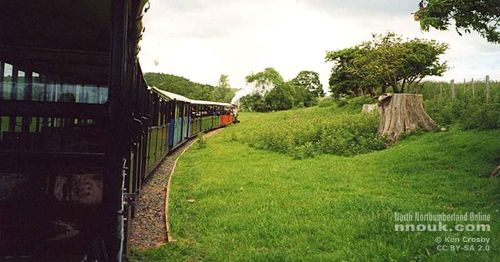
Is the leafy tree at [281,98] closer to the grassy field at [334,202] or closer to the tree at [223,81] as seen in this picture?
the tree at [223,81]

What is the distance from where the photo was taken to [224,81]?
101 meters

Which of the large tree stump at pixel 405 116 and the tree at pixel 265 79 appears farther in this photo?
the tree at pixel 265 79

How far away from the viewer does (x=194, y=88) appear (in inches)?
3548

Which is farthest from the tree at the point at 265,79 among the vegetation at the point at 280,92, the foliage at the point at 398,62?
the foliage at the point at 398,62

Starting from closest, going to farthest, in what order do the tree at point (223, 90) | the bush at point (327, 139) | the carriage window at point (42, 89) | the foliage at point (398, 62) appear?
the carriage window at point (42, 89)
the bush at point (327, 139)
the foliage at point (398, 62)
the tree at point (223, 90)

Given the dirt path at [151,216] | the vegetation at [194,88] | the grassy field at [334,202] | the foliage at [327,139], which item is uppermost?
the vegetation at [194,88]

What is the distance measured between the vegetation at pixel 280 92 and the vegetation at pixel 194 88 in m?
13.4

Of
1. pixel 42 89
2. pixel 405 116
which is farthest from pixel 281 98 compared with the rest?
pixel 42 89

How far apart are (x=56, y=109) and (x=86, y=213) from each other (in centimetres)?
110

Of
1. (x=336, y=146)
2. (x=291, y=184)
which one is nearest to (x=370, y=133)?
(x=336, y=146)

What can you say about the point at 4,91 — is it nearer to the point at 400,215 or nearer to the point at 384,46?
the point at 400,215

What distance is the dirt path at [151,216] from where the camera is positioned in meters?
6.66

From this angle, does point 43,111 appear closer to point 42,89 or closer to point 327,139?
point 42,89

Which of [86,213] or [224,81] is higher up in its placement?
[224,81]
